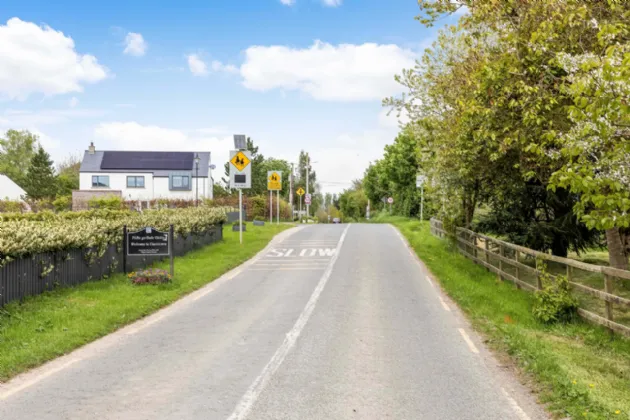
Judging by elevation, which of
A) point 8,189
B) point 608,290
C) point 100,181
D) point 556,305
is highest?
point 100,181

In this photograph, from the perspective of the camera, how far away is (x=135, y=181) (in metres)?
70.6

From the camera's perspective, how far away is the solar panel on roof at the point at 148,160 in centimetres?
7112

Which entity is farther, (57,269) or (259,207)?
(259,207)

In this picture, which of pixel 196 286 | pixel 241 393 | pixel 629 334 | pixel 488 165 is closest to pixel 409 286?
pixel 488 165

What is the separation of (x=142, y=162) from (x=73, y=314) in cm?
6373

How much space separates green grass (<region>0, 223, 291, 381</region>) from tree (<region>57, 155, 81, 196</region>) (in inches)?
2752

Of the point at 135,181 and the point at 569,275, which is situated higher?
the point at 135,181

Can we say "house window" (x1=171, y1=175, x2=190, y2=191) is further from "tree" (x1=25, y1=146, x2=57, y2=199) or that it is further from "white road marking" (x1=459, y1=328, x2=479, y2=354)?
"white road marking" (x1=459, y1=328, x2=479, y2=354)

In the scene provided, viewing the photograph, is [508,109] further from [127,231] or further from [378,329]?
[127,231]

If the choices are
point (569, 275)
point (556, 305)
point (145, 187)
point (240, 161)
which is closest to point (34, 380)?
point (556, 305)

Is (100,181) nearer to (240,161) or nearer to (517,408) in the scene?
(240,161)

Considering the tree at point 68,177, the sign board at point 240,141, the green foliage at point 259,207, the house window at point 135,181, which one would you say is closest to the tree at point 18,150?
the tree at point 68,177

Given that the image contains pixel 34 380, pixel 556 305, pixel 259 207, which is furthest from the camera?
pixel 259 207

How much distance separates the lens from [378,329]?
10.6m
